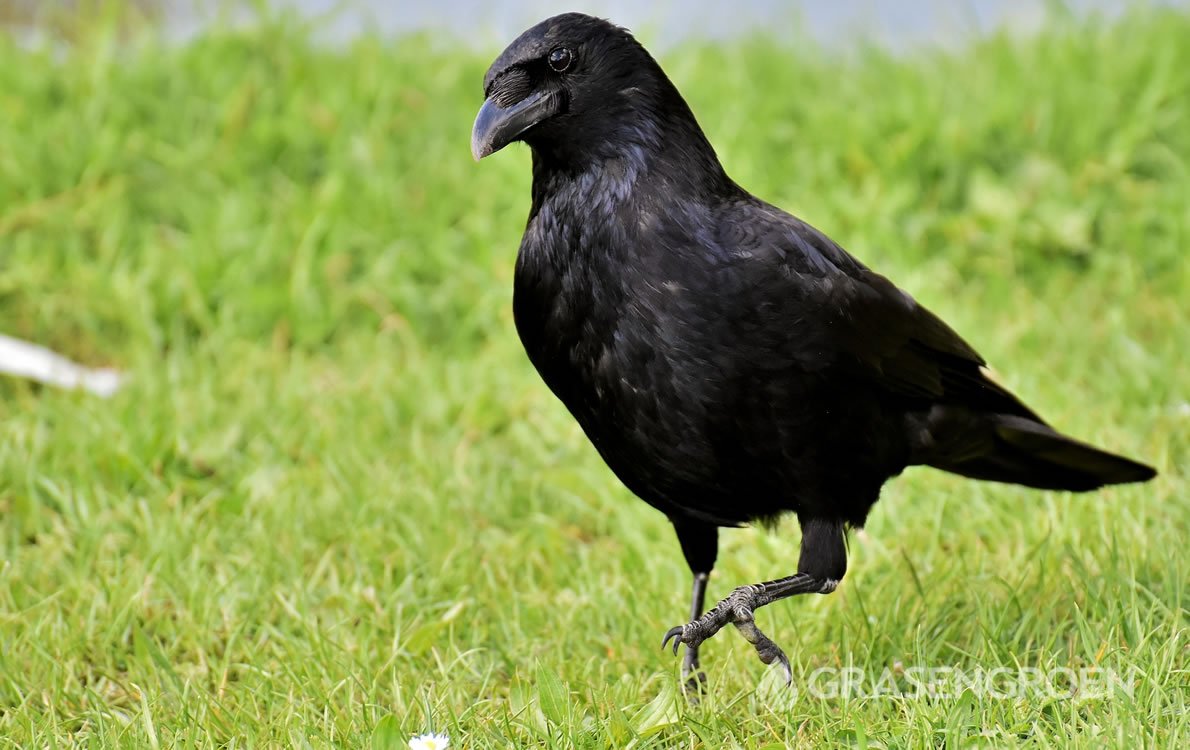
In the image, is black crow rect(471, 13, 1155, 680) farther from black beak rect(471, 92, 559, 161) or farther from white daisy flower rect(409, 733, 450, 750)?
white daisy flower rect(409, 733, 450, 750)

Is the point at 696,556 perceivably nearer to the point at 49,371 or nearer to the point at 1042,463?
the point at 1042,463

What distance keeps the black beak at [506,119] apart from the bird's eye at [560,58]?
0.06 m

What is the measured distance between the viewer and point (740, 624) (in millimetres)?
2770

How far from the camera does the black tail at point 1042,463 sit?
3.38 meters

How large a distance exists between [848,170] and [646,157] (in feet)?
10.1

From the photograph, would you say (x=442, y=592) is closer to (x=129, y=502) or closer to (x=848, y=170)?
(x=129, y=502)

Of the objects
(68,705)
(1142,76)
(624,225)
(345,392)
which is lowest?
(68,705)

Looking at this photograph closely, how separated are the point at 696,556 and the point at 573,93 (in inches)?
43.2

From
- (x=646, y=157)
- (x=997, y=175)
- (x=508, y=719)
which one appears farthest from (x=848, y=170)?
(x=508, y=719)

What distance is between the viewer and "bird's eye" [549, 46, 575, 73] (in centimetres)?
285

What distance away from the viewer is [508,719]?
2.69 metres

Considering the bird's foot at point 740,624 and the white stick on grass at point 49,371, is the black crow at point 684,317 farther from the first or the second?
the white stick on grass at point 49,371

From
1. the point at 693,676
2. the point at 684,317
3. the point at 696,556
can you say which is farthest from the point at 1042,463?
the point at 684,317

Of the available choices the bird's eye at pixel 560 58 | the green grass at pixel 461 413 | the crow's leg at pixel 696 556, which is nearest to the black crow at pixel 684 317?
the bird's eye at pixel 560 58
